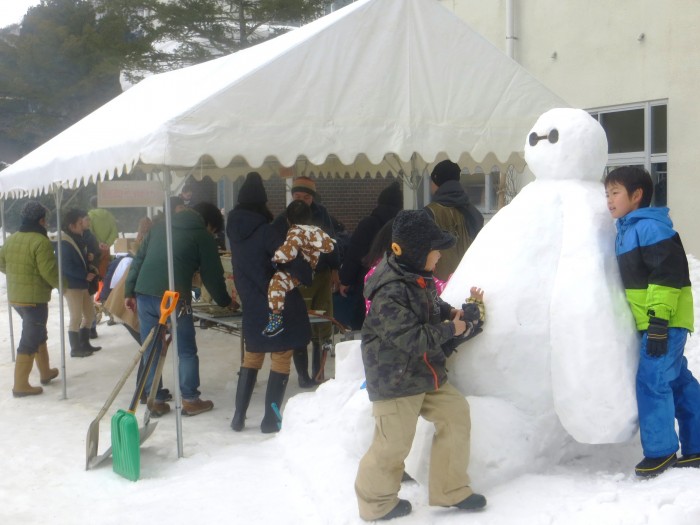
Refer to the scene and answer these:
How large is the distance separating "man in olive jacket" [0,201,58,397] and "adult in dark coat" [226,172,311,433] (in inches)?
101

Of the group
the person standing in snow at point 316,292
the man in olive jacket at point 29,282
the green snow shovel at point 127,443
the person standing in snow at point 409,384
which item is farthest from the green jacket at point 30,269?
the person standing in snow at point 409,384

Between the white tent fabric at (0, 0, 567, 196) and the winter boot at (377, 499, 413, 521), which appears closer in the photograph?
the winter boot at (377, 499, 413, 521)

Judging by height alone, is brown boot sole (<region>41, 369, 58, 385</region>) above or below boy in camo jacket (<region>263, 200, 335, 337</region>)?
below

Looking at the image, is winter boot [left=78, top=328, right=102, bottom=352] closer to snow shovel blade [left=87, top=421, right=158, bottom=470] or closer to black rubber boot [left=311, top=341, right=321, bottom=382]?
black rubber boot [left=311, top=341, right=321, bottom=382]

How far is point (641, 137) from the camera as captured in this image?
33.0 feet

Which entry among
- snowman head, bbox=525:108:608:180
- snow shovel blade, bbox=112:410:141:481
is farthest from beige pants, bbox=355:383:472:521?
snow shovel blade, bbox=112:410:141:481

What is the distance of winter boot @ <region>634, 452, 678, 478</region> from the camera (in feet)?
12.0

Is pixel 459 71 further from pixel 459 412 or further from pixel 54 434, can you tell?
pixel 54 434

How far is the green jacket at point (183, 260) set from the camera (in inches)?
236

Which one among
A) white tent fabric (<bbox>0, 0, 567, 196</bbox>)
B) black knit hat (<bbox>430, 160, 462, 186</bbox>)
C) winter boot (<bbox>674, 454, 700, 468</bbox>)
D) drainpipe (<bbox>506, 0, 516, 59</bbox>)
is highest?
drainpipe (<bbox>506, 0, 516, 59</bbox>)

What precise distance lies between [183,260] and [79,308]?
11.8 feet

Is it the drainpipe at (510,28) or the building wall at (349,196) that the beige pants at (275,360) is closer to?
the drainpipe at (510,28)

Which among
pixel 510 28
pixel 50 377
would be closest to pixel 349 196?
pixel 510 28

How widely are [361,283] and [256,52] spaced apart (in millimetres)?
2336
